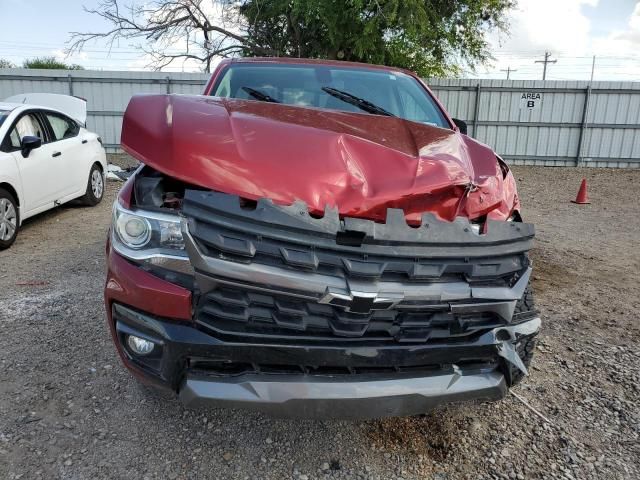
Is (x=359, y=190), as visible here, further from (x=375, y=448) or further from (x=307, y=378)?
(x=375, y=448)

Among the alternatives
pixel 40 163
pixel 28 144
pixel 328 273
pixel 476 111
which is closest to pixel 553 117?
pixel 476 111

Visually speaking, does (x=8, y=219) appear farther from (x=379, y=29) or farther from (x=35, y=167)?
(x=379, y=29)

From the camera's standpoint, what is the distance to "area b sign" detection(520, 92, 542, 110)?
45.6 feet

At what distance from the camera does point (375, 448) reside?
231 centimetres

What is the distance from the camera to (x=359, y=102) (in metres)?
3.28

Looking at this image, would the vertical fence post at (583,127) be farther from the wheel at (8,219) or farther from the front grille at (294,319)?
the front grille at (294,319)

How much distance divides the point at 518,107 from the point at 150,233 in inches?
558

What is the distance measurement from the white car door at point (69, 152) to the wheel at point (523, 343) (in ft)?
20.2

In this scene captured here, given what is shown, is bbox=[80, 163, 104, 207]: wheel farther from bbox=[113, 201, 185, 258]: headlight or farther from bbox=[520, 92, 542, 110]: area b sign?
bbox=[520, 92, 542, 110]: area b sign

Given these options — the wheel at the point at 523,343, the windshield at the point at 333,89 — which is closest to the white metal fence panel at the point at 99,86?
the windshield at the point at 333,89

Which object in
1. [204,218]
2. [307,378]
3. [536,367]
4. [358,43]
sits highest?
[358,43]

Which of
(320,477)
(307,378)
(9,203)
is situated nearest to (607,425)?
(320,477)

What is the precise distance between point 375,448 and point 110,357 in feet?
5.67

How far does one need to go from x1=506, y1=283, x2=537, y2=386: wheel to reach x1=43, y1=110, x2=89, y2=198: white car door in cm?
617
